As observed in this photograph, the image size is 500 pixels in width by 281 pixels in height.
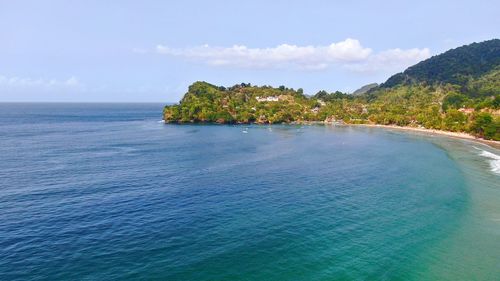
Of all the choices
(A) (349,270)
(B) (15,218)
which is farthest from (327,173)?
(B) (15,218)

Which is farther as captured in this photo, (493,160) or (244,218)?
(493,160)

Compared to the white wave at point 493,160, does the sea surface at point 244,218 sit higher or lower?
lower

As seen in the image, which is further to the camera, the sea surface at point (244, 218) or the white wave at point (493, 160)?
the white wave at point (493, 160)

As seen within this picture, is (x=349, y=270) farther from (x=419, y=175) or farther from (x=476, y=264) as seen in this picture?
(x=419, y=175)

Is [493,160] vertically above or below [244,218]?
above
